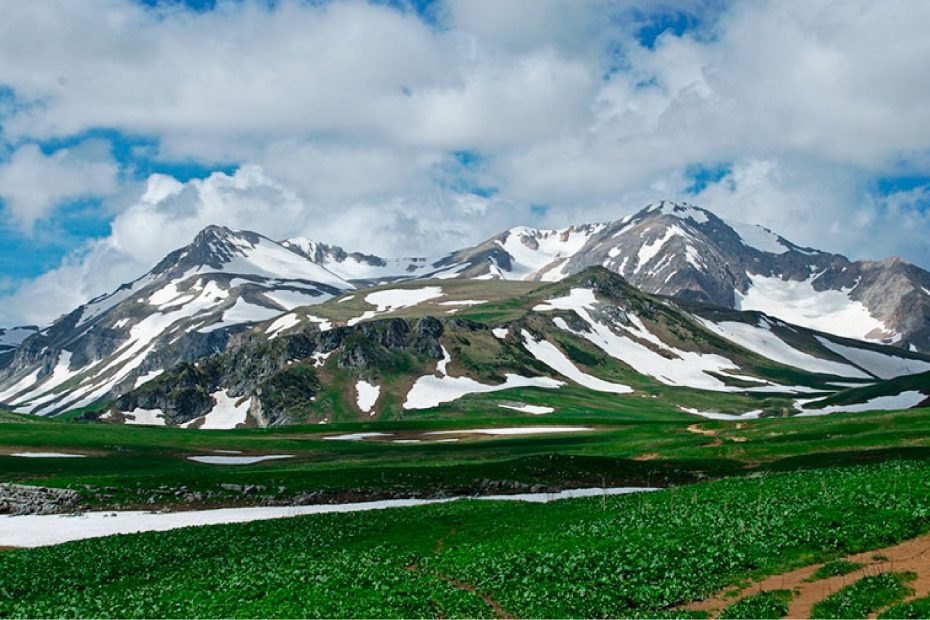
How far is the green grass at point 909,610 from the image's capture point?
24.8 m

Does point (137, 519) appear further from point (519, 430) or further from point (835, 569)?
point (519, 430)

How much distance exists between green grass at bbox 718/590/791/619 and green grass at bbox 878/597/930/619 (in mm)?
3053

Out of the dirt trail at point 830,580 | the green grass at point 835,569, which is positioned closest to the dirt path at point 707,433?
the dirt trail at point 830,580

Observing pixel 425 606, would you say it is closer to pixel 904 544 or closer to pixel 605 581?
pixel 605 581

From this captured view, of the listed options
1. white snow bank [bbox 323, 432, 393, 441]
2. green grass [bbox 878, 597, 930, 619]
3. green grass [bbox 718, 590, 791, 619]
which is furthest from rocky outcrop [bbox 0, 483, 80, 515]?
white snow bank [bbox 323, 432, 393, 441]

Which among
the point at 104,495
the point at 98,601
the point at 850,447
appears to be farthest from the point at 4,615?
the point at 850,447

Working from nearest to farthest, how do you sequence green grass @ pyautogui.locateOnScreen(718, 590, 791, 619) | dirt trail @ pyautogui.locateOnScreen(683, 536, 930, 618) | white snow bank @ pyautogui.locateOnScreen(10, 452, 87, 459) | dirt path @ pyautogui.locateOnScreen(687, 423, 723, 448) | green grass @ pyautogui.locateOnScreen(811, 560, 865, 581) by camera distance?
green grass @ pyautogui.locateOnScreen(718, 590, 791, 619), dirt trail @ pyautogui.locateOnScreen(683, 536, 930, 618), green grass @ pyautogui.locateOnScreen(811, 560, 865, 581), dirt path @ pyautogui.locateOnScreen(687, 423, 723, 448), white snow bank @ pyautogui.locateOnScreen(10, 452, 87, 459)

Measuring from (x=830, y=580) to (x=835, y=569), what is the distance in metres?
0.92

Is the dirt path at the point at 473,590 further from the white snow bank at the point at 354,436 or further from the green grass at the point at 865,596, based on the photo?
the white snow bank at the point at 354,436

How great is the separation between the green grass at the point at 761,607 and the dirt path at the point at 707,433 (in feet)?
227

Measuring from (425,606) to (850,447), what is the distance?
219 ft

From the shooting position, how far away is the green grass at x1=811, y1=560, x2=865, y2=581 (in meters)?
30.6

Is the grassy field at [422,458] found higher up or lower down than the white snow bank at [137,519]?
higher up

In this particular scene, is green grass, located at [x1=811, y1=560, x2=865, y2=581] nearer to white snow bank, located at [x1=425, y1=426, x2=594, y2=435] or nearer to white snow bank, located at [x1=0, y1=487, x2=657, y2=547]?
white snow bank, located at [x1=0, y1=487, x2=657, y2=547]
